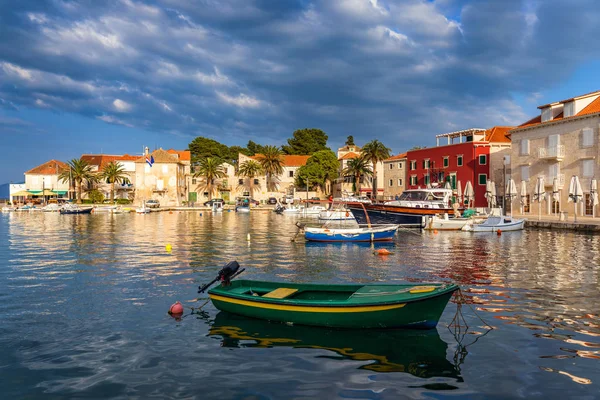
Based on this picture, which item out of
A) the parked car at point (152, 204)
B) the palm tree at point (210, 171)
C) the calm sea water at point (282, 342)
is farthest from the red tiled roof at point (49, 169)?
the calm sea water at point (282, 342)

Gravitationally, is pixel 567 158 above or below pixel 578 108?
below

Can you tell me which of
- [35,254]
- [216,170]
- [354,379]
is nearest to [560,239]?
[354,379]

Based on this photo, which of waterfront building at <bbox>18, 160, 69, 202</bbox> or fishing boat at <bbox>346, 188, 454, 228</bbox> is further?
waterfront building at <bbox>18, 160, 69, 202</bbox>

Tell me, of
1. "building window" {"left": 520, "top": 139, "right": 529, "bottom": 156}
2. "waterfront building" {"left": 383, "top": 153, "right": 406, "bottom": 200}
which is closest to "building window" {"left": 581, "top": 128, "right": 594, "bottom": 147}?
"building window" {"left": 520, "top": 139, "right": 529, "bottom": 156}

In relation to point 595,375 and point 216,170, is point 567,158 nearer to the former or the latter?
point 595,375

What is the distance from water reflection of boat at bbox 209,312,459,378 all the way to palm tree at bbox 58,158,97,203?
8843 cm

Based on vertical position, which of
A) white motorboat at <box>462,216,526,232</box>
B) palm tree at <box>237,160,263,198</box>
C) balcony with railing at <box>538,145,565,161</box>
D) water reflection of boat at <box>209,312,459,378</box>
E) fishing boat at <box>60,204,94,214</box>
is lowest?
water reflection of boat at <box>209,312,459,378</box>

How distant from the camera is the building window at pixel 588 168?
46.3 meters

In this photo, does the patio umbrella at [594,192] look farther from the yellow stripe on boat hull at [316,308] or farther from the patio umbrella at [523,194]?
the yellow stripe on boat hull at [316,308]

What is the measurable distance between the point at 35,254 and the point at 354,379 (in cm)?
2549

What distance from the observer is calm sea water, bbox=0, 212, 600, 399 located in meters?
9.30

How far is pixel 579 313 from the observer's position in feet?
46.2

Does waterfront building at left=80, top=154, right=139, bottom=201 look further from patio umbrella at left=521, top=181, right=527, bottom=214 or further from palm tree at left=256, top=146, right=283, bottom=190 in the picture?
patio umbrella at left=521, top=181, right=527, bottom=214

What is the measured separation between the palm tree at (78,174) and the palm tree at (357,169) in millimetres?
52408
